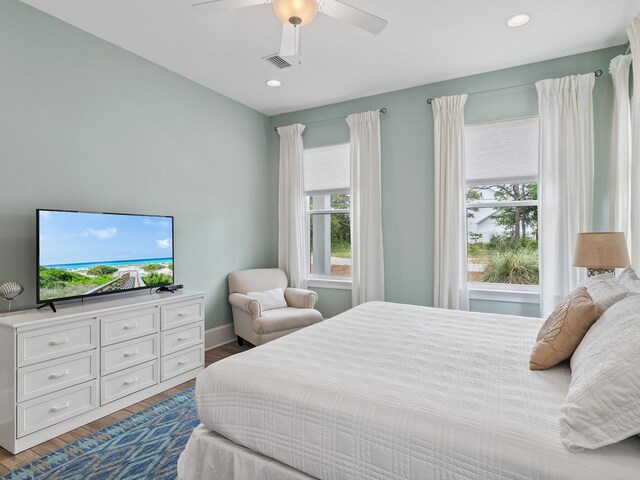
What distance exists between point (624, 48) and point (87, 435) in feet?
16.7

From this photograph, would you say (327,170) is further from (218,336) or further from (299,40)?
(218,336)

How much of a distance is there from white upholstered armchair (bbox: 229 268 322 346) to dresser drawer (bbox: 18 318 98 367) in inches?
58.9

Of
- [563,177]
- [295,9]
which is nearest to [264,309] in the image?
[295,9]

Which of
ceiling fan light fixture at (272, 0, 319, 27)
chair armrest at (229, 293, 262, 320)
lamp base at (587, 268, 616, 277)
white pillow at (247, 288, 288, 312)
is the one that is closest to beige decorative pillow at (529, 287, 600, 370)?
lamp base at (587, 268, 616, 277)

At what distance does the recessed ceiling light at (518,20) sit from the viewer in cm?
275

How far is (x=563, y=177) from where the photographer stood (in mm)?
3299

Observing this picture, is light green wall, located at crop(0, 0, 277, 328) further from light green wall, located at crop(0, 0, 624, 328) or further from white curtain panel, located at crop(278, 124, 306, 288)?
white curtain panel, located at crop(278, 124, 306, 288)

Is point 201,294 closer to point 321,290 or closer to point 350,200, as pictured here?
point 321,290

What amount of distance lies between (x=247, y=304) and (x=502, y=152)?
3.02 metres

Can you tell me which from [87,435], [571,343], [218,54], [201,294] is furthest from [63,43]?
[571,343]

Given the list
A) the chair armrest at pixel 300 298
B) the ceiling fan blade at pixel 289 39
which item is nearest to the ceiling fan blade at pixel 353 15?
the ceiling fan blade at pixel 289 39

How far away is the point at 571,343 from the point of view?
1.58 meters

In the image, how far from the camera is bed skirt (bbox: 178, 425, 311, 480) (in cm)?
140

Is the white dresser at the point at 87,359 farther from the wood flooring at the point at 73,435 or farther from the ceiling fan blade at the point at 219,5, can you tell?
the ceiling fan blade at the point at 219,5
